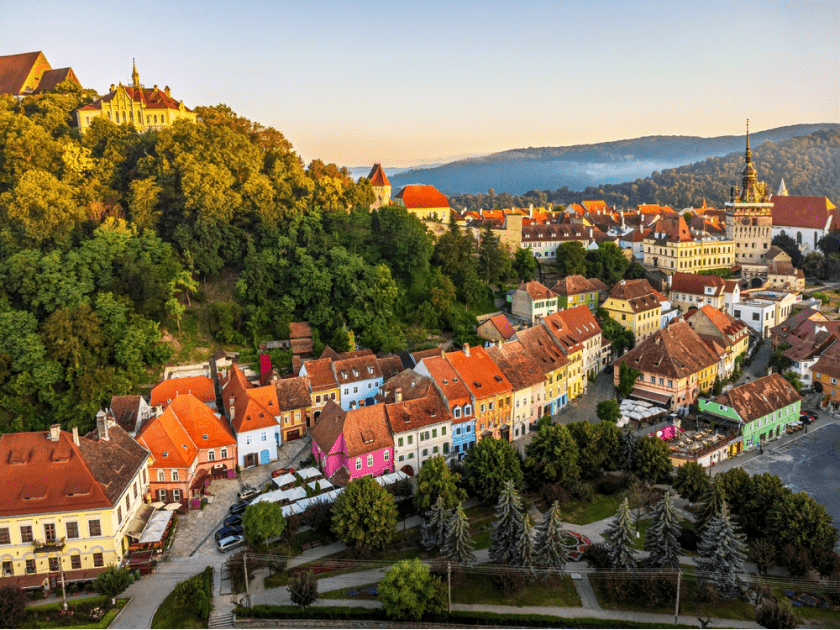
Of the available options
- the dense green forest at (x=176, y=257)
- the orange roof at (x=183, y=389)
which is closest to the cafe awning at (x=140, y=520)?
the orange roof at (x=183, y=389)

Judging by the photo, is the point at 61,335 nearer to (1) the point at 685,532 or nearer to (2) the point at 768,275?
(1) the point at 685,532

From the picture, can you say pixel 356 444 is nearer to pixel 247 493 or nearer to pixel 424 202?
pixel 247 493

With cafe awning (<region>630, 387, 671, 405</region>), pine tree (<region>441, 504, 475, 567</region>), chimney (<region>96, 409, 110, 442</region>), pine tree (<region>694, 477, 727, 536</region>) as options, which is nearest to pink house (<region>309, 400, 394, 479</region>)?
pine tree (<region>441, 504, 475, 567</region>)

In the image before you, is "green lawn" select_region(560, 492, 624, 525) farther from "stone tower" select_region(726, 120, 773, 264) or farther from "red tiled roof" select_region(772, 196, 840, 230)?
"red tiled roof" select_region(772, 196, 840, 230)

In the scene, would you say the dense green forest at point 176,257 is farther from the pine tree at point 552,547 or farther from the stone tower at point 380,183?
the pine tree at point 552,547

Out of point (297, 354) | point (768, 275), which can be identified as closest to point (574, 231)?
point (768, 275)

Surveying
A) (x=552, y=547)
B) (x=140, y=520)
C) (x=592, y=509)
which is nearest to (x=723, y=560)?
(x=552, y=547)

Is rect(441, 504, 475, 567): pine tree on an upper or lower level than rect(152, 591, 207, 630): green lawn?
upper
